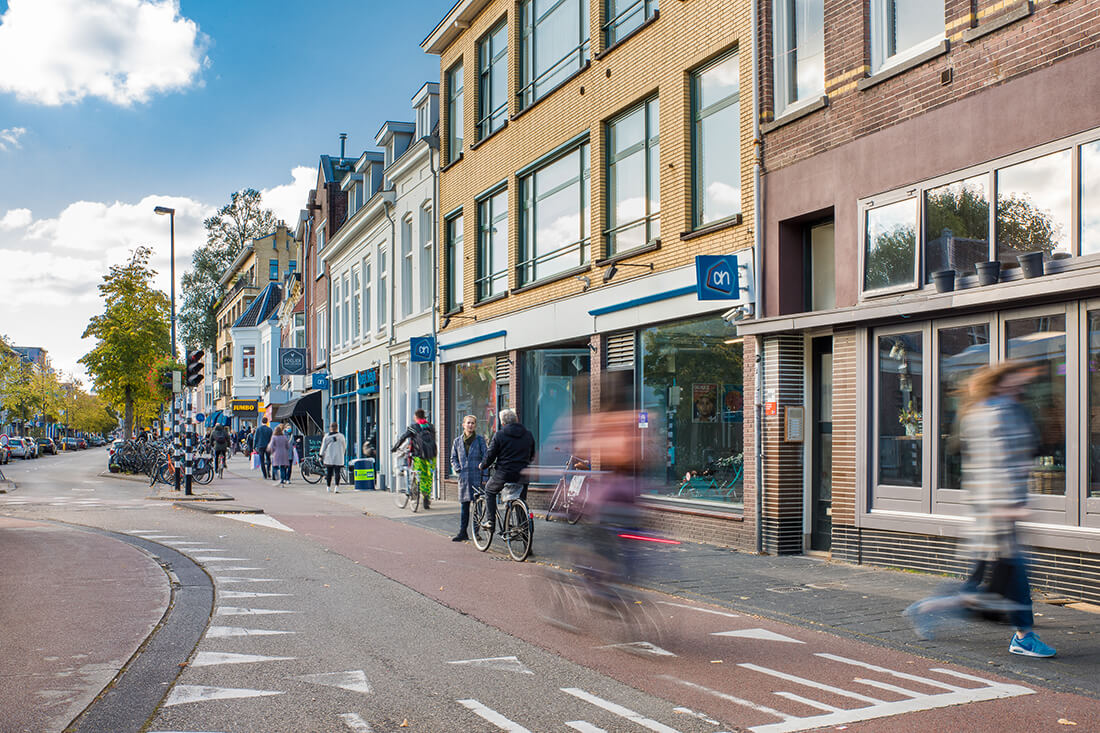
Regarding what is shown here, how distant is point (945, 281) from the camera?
998 cm

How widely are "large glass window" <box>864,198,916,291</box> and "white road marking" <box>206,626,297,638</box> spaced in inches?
276

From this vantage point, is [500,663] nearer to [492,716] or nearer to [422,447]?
[492,716]

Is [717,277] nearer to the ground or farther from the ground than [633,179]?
nearer to the ground

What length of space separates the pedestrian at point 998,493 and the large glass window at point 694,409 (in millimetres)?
6324

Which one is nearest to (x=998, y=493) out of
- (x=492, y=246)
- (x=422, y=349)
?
(x=492, y=246)

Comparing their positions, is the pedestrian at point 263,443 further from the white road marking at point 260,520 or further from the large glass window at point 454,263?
the white road marking at point 260,520

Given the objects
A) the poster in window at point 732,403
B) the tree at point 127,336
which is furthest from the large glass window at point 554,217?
the tree at point 127,336

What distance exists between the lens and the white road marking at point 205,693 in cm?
559

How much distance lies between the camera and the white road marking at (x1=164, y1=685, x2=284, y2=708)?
559 centimetres

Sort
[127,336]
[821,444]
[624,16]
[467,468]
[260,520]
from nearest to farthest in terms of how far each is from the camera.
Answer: [821,444]
[467,468]
[624,16]
[260,520]
[127,336]

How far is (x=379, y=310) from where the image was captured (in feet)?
98.3

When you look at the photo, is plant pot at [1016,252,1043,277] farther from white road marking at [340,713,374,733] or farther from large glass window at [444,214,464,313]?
large glass window at [444,214,464,313]

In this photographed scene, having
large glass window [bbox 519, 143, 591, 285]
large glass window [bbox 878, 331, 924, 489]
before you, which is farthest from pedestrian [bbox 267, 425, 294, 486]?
large glass window [bbox 878, 331, 924, 489]

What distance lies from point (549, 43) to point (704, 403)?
8542mm
